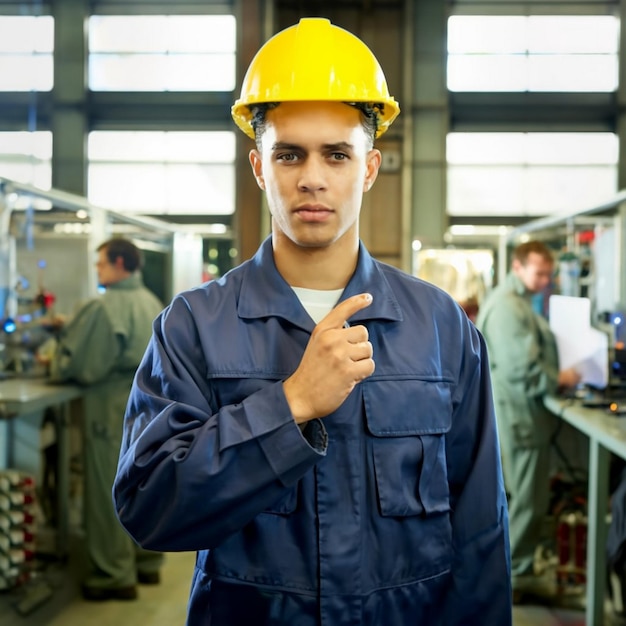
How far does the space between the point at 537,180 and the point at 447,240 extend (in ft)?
4.42

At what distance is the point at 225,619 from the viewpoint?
1278mm

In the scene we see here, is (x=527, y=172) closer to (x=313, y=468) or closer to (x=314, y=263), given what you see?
(x=314, y=263)

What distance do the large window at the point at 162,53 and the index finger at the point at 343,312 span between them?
315 inches

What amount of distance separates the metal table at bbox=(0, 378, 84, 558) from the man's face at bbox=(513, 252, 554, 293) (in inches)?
86.0

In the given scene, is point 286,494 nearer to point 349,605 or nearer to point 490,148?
point 349,605

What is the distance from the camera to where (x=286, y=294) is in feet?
4.40

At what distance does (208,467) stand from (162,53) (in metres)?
8.46

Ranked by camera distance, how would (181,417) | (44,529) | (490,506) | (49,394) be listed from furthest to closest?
(44,529) → (49,394) → (490,506) → (181,417)

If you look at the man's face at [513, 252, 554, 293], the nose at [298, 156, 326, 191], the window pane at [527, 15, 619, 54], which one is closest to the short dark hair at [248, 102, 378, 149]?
the nose at [298, 156, 326, 191]

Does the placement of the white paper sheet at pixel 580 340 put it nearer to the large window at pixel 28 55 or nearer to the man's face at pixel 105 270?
the man's face at pixel 105 270

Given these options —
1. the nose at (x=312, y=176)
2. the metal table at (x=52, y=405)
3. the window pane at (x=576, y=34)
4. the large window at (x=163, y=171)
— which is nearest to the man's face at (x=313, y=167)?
the nose at (x=312, y=176)

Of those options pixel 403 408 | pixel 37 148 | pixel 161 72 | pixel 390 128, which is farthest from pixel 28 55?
pixel 403 408

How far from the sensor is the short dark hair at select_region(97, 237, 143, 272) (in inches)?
143

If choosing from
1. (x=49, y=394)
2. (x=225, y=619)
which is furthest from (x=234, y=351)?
(x=49, y=394)
